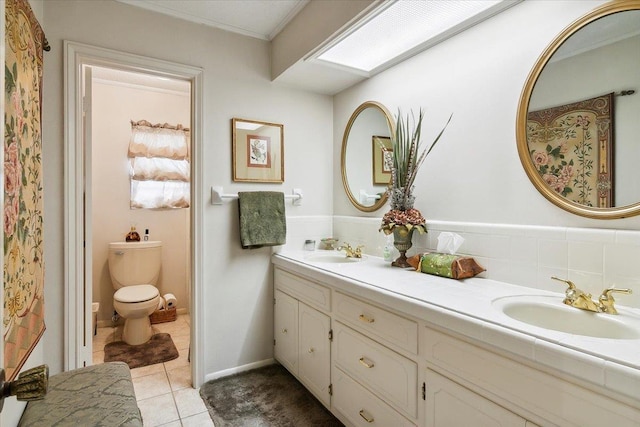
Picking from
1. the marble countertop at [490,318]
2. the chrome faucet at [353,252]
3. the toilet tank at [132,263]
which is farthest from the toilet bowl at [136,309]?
the chrome faucet at [353,252]

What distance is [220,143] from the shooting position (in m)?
2.25

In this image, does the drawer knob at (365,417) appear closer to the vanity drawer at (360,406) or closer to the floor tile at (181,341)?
Answer: the vanity drawer at (360,406)

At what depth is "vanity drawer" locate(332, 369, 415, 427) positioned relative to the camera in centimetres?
140

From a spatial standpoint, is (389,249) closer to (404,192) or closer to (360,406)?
(404,192)

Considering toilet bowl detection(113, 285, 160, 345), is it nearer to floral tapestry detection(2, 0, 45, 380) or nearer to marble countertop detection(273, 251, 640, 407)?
floral tapestry detection(2, 0, 45, 380)

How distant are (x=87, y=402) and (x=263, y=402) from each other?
109 cm

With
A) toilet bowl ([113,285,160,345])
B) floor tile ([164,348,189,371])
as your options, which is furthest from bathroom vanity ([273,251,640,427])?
toilet bowl ([113,285,160,345])

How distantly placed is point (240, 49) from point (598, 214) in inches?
88.8

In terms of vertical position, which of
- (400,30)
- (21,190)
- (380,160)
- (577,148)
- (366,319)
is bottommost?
(366,319)

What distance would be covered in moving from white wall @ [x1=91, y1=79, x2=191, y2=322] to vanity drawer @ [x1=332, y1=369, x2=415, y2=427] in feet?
8.37

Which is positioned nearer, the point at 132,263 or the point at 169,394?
the point at 169,394

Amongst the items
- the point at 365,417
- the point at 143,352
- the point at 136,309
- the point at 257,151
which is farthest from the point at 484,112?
the point at 143,352

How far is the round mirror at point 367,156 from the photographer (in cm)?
228

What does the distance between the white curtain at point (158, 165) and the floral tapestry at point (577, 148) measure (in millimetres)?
3172
